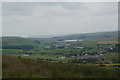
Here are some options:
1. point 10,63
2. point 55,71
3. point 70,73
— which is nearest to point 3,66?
point 10,63

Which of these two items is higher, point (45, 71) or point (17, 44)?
point (17, 44)

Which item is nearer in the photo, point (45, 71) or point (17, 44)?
point (45, 71)

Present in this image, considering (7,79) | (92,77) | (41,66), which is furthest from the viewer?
(41,66)

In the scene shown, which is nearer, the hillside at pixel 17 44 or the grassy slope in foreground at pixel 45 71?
the grassy slope in foreground at pixel 45 71

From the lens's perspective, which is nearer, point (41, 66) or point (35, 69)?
point (35, 69)

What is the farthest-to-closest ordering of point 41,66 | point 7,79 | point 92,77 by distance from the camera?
point 41,66, point 92,77, point 7,79

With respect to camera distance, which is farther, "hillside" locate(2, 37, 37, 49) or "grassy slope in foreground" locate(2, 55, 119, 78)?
"hillside" locate(2, 37, 37, 49)

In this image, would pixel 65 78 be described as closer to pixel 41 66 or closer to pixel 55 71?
pixel 55 71
